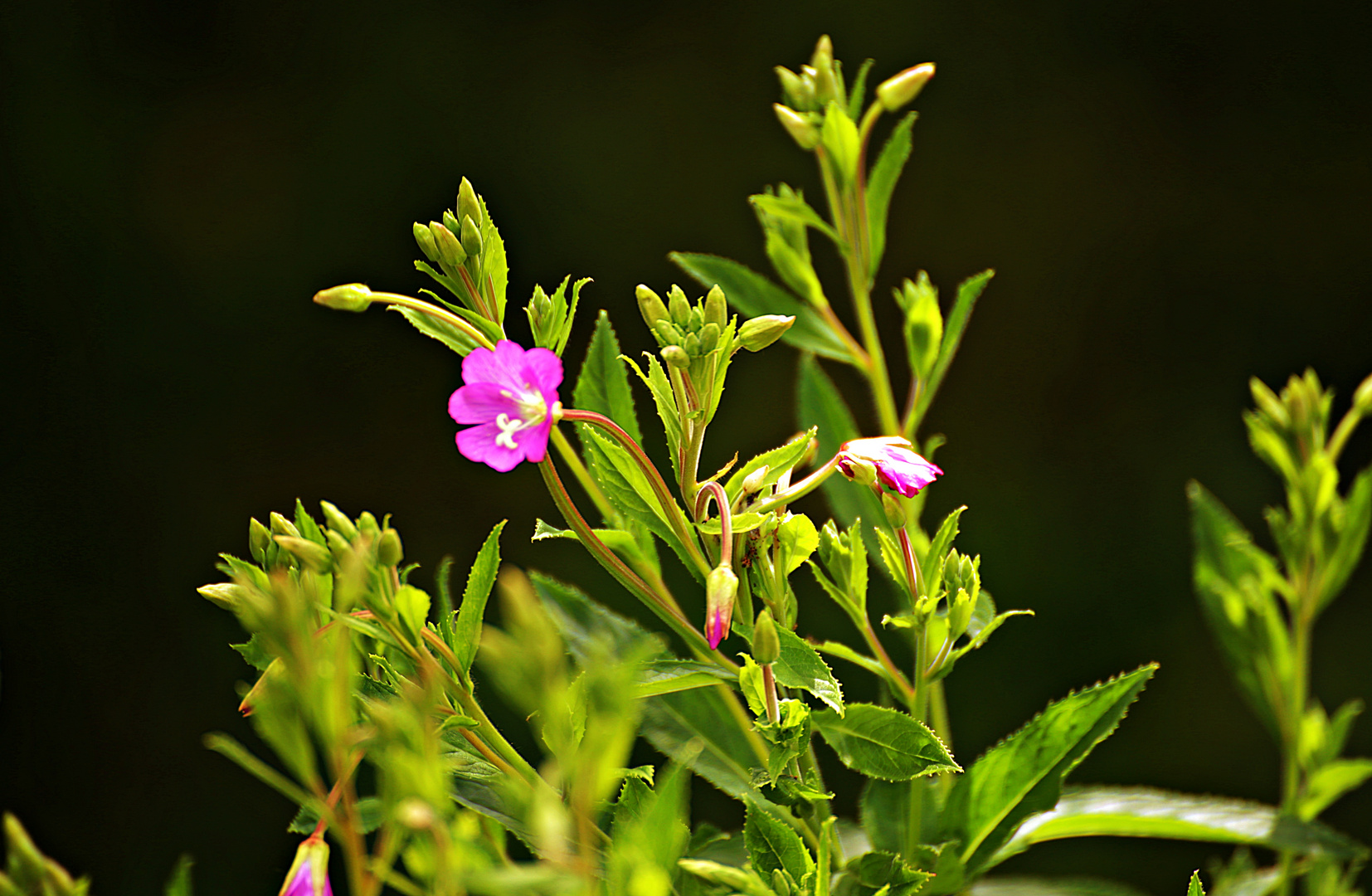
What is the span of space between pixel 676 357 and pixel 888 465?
69mm

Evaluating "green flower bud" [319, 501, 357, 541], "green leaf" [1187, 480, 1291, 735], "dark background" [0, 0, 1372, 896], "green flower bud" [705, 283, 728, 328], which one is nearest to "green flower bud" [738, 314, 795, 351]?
"green flower bud" [705, 283, 728, 328]

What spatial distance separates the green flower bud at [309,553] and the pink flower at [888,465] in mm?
136

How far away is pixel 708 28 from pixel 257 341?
45cm

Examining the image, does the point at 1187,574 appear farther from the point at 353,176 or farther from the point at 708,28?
the point at 353,176

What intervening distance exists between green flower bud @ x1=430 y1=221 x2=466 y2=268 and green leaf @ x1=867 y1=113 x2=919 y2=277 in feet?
0.59

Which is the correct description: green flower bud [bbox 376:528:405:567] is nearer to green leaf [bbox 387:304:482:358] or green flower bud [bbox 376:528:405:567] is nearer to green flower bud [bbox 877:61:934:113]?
green leaf [bbox 387:304:482:358]

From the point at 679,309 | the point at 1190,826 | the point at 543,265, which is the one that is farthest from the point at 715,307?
the point at 543,265

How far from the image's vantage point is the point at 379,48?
0.90 m

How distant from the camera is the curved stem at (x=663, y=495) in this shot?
0.94 feet

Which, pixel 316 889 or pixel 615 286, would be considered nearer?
pixel 316 889

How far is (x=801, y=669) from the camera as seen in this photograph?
11.4 inches

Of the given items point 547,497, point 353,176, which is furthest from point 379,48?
point 547,497

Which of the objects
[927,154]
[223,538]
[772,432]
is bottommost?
[223,538]

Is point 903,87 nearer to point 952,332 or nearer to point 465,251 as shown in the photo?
point 952,332
